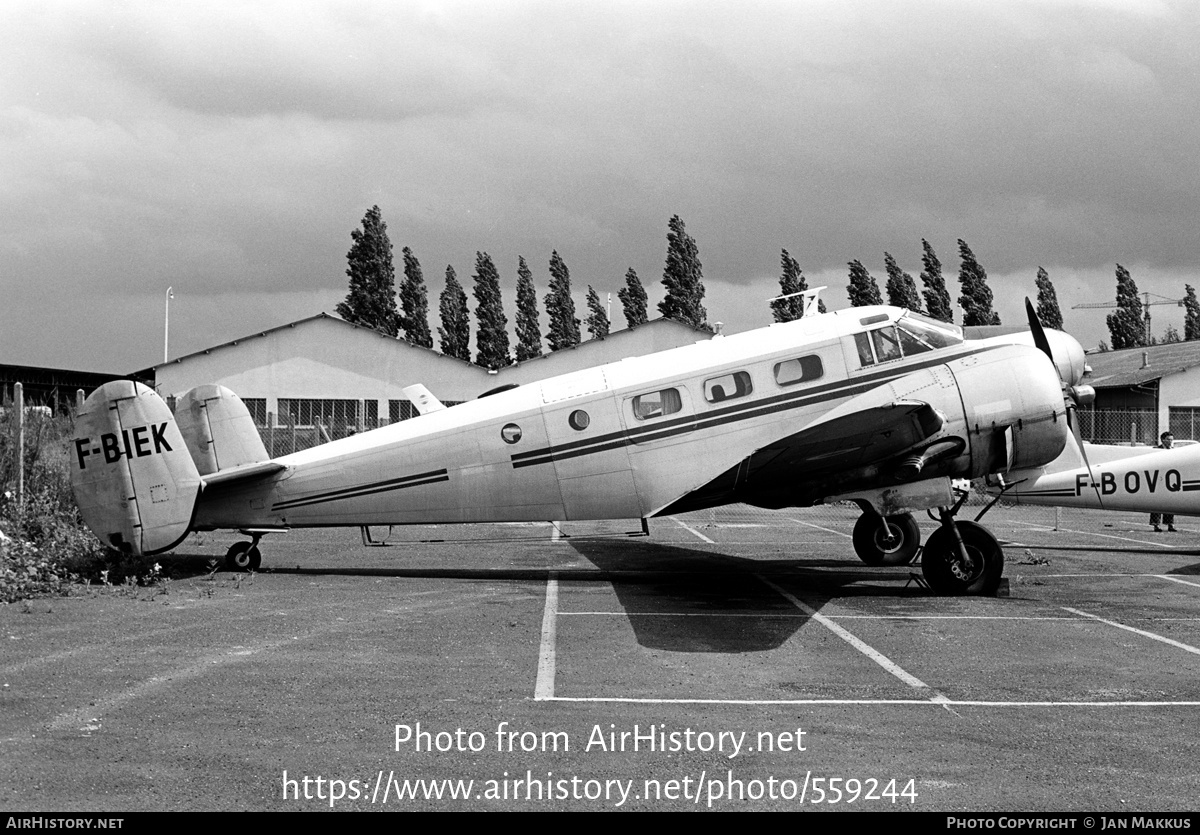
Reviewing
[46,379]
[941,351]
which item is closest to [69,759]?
[941,351]

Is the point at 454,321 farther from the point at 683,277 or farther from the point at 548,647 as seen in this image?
the point at 548,647

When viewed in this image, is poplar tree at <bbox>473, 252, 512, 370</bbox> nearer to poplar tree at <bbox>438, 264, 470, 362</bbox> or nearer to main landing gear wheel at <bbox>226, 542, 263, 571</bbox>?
poplar tree at <bbox>438, 264, 470, 362</bbox>

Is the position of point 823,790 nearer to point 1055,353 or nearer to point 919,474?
point 919,474

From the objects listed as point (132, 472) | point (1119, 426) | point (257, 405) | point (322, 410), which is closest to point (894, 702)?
point (132, 472)

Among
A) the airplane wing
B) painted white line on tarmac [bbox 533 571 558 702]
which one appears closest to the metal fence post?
painted white line on tarmac [bbox 533 571 558 702]

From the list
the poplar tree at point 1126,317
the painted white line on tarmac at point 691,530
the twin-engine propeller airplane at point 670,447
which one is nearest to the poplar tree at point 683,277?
the poplar tree at point 1126,317

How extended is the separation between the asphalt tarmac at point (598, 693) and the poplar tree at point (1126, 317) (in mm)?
66595

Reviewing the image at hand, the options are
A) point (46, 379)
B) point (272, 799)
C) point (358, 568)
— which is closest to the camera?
point (272, 799)

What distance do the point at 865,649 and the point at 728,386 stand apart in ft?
15.7

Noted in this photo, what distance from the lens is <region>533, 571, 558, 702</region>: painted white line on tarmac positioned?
28.9 feet

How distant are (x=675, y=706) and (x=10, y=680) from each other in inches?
205

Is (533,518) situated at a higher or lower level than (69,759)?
higher

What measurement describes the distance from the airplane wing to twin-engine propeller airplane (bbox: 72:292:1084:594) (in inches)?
1.5

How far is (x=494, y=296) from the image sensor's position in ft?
255
